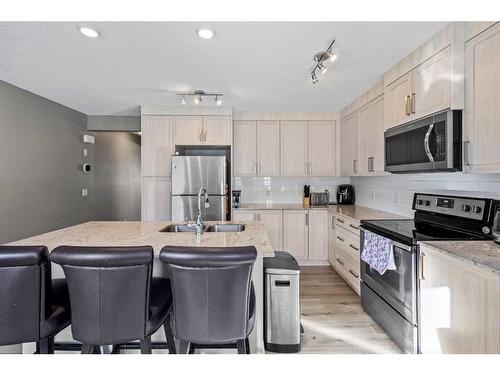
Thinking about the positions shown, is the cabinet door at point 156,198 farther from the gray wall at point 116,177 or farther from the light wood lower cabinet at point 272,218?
the gray wall at point 116,177

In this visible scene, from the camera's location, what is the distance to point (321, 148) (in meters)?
4.25

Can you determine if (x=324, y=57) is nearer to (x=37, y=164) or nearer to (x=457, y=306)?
(x=457, y=306)

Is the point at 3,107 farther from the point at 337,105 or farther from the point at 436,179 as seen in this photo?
the point at 436,179

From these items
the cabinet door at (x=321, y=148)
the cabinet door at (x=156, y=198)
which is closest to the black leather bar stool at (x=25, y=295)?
the cabinet door at (x=156, y=198)

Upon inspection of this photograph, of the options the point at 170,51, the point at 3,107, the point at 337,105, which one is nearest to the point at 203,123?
the point at 170,51

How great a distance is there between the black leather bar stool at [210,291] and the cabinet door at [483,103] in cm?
151

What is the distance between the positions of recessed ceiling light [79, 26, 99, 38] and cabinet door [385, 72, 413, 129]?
2.52 meters

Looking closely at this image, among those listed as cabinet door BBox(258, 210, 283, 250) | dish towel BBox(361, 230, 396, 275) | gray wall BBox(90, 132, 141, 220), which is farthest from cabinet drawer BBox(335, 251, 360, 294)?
gray wall BBox(90, 132, 141, 220)

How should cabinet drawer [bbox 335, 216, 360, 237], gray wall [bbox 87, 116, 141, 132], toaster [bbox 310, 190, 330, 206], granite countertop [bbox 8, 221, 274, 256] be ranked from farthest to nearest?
gray wall [bbox 87, 116, 141, 132], toaster [bbox 310, 190, 330, 206], cabinet drawer [bbox 335, 216, 360, 237], granite countertop [bbox 8, 221, 274, 256]

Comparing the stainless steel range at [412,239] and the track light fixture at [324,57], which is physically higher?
the track light fixture at [324,57]

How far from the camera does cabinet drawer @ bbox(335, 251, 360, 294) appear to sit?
2.87 metres

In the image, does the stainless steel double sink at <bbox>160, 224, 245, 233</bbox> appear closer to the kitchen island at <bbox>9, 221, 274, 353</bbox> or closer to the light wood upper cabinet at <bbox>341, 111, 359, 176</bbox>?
the kitchen island at <bbox>9, 221, 274, 353</bbox>

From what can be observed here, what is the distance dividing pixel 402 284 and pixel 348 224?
1.27 m

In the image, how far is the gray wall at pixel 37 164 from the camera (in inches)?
120
